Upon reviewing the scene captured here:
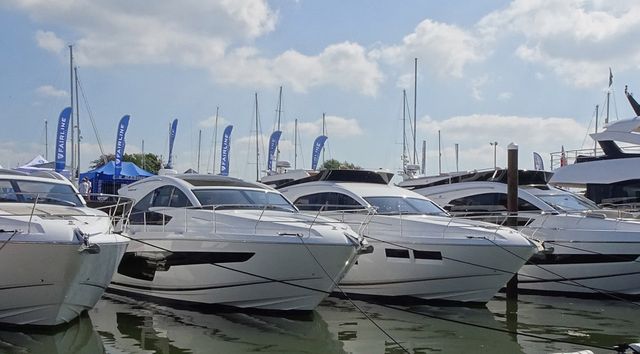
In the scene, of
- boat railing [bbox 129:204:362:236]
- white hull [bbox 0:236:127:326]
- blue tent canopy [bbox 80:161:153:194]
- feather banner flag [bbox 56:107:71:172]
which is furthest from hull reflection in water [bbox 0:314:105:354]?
feather banner flag [bbox 56:107:71:172]

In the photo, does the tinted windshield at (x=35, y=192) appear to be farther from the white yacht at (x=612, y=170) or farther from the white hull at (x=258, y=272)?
the white yacht at (x=612, y=170)

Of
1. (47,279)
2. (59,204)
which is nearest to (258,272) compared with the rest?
(47,279)

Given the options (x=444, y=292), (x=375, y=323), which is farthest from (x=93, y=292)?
(x=444, y=292)

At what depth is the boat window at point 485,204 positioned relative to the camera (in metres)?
17.0

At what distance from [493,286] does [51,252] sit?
7.91 m

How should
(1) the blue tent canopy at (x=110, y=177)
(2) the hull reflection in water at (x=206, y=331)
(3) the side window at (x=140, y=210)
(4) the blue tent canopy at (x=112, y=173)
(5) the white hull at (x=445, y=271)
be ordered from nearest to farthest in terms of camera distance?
1. (2) the hull reflection in water at (x=206, y=331)
2. (5) the white hull at (x=445, y=271)
3. (3) the side window at (x=140, y=210)
4. (1) the blue tent canopy at (x=110, y=177)
5. (4) the blue tent canopy at (x=112, y=173)

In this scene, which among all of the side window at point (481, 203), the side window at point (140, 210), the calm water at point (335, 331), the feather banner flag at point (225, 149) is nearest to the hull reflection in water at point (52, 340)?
the calm water at point (335, 331)

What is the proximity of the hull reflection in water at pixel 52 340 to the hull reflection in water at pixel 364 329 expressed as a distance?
0.83 feet

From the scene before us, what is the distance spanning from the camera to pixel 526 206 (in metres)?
17.0

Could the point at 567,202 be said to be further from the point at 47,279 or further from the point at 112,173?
the point at 112,173

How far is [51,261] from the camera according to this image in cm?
990

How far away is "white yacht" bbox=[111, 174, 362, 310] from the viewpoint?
11688 millimetres

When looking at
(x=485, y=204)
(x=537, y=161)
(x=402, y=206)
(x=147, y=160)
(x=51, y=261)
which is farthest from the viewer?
(x=147, y=160)

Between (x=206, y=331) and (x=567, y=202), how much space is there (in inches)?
394
